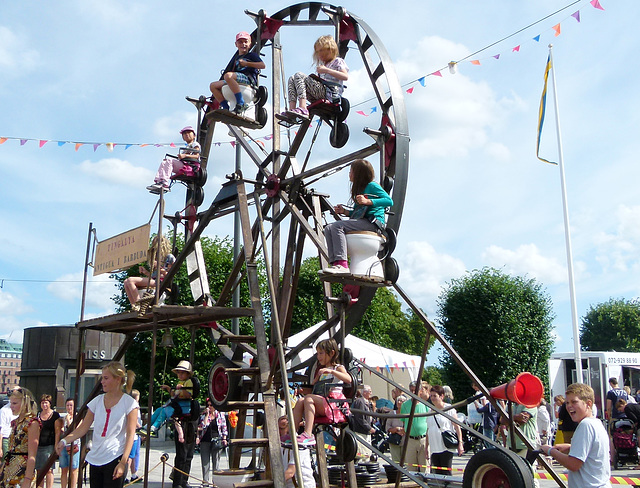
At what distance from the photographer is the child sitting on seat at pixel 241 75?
8812 millimetres

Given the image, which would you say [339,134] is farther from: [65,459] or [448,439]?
[65,459]

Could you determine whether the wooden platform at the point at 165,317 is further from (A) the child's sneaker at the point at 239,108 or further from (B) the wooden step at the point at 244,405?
(A) the child's sneaker at the point at 239,108

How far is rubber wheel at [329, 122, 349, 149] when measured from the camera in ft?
27.2

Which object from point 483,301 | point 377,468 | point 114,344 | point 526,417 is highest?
point 483,301

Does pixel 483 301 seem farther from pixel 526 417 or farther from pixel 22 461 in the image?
pixel 22 461

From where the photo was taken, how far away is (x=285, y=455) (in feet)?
25.0

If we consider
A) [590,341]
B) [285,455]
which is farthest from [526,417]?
[590,341]

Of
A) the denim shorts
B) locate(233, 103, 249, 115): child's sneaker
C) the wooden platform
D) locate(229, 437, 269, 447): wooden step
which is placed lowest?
the denim shorts

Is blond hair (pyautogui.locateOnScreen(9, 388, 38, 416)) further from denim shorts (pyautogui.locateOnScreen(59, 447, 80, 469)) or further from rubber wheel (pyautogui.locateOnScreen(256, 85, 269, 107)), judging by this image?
rubber wheel (pyautogui.locateOnScreen(256, 85, 269, 107))

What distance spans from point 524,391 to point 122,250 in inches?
195

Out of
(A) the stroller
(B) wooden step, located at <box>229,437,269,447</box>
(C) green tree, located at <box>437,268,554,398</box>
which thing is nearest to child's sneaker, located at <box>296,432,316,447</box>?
(B) wooden step, located at <box>229,437,269,447</box>

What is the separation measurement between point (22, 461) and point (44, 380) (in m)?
14.9

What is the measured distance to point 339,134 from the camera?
8320 mm

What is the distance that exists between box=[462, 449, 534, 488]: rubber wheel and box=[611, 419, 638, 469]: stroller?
7.89 meters
